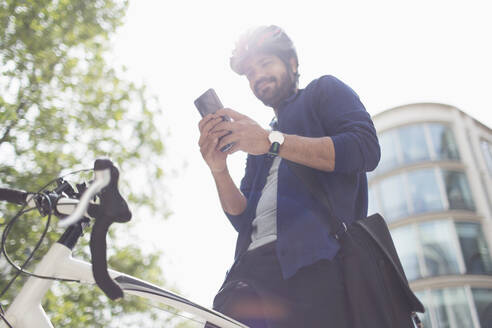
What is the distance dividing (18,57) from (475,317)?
20.0 m

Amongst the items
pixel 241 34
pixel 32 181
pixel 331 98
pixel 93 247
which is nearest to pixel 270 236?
pixel 331 98

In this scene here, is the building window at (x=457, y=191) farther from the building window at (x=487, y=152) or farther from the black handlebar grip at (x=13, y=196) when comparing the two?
the black handlebar grip at (x=13, y=196)

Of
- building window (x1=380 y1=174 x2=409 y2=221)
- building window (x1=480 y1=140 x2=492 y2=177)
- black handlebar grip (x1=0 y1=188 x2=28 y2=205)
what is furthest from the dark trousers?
building window (x1=480 y1=140 x2=492 y2=177)

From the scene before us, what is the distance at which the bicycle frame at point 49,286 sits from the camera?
1331mm

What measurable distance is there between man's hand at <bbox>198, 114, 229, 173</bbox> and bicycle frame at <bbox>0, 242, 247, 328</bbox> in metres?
0.64

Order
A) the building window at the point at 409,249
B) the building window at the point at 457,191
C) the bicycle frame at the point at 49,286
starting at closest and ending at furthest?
the bicycle frame at the point at 49,286 < the building window at the point at 409,249 < the building window at the point at 457,191

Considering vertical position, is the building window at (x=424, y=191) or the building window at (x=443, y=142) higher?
the building window at (x=443, y=142)

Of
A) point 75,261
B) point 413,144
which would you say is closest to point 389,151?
point 413,144

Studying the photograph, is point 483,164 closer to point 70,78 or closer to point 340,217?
point 70,78

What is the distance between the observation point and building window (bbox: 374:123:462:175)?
24219 mm

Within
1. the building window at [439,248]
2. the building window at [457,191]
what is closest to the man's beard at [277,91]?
the building window at [439,248]

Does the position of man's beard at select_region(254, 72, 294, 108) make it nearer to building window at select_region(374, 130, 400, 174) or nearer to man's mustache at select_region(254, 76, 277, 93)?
man's mustache at select_region(254, 76, 277, 93)

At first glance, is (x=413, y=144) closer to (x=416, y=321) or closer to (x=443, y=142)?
(x=443, y=142)

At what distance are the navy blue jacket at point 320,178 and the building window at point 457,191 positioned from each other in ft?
74.7
